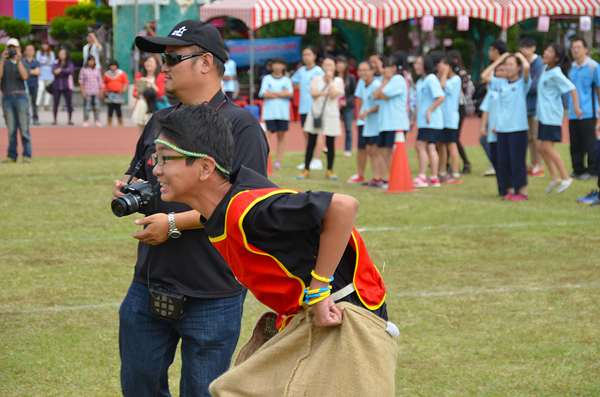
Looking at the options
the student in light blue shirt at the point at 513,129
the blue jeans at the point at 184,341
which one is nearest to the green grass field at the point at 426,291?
the student in light blue shirt at the point at 513,129

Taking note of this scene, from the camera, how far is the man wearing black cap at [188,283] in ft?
9.48

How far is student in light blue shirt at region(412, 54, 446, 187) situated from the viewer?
37.4 feet

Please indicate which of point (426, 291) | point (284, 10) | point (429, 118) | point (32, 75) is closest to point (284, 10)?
point (284, 10)

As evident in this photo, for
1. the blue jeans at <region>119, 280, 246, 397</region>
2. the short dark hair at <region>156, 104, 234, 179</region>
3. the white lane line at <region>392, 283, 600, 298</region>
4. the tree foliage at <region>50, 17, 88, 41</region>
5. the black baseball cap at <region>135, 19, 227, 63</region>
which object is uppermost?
the tree foliage at <region>50, 17, 88, 41</region>

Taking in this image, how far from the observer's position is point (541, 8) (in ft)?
75.8

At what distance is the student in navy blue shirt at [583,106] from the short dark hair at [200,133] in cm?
1007

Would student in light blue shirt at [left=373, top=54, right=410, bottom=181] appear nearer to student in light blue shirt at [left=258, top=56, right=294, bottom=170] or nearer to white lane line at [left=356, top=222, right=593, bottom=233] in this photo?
student in light blue shirt at [left=258, top=56, right=294, bottom=170]

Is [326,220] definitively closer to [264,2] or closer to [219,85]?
[219,85]

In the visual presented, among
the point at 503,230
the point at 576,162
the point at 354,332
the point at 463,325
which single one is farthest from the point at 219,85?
the point at 576,162

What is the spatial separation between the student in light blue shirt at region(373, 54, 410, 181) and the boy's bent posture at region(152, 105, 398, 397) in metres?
8.78

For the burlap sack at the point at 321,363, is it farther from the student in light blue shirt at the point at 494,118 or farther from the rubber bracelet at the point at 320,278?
the student in light blue shirt at the point at 494,118

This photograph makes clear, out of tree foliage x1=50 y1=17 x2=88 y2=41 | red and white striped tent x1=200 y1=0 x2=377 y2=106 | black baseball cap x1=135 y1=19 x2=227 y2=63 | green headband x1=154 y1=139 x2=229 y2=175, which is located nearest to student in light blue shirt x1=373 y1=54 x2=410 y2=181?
black baseball cap x1=135 y1=19 x2=227 y2=63

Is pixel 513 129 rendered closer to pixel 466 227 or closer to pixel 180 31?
pixel 466 227

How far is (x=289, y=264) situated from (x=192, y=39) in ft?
3.78
